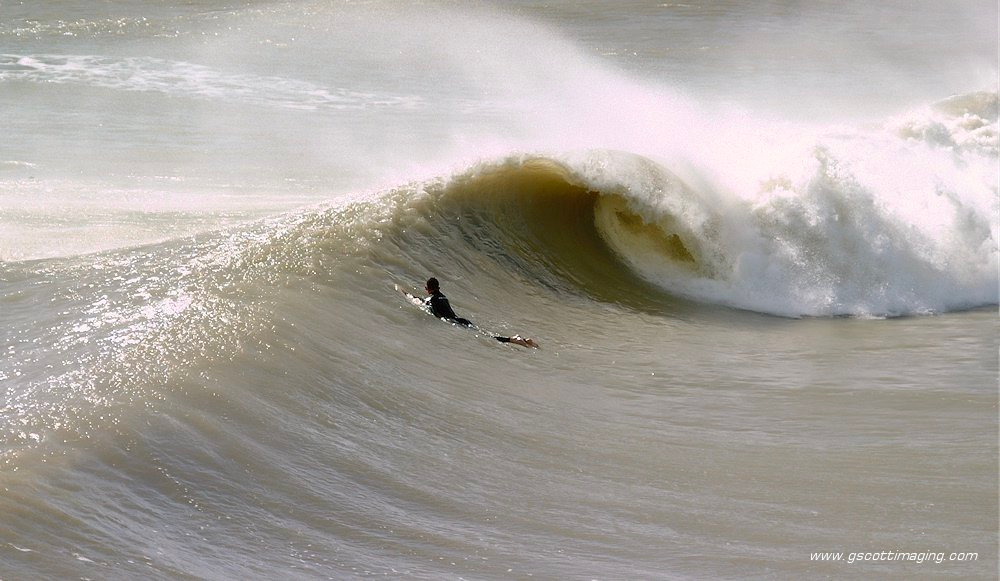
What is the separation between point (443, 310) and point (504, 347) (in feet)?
2.14

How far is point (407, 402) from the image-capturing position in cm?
784

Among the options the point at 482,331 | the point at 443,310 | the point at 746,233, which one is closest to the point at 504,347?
the point at 482,331

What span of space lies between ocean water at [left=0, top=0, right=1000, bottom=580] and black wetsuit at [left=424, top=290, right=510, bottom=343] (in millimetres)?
133

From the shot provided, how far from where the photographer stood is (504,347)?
9.63 m

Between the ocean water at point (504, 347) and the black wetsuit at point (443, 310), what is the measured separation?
13 centimetres

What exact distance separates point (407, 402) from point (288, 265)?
2.48 meters

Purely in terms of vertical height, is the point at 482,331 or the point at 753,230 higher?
the point at 753,230

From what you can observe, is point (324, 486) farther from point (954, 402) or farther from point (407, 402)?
point (954, 402)

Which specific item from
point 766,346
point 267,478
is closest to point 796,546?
point 267,478

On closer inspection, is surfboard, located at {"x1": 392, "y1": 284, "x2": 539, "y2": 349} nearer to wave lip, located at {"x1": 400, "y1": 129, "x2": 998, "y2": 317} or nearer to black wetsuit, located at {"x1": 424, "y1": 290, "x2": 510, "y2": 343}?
black wetsuit, located at {"x1": 424, "y1": 290, "x2": 510, "y2": 343}

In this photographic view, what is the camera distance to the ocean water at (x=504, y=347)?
567 centimetres

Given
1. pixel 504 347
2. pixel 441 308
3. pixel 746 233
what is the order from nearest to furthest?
pixel 504 347 < pixel 441 308 < pixel 746 233

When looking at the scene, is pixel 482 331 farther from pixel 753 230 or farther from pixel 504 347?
pixel 753 230

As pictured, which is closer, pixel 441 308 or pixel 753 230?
pixel 441 308
